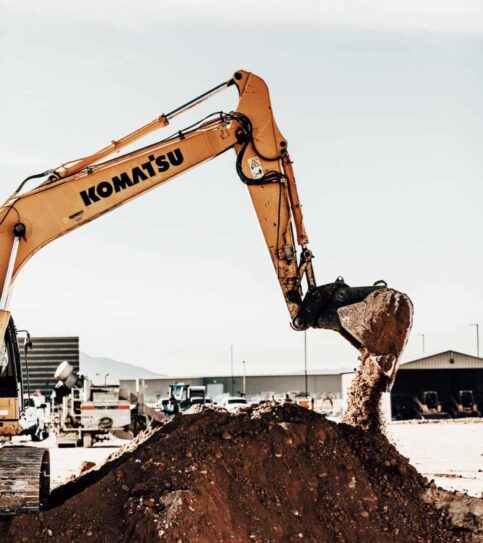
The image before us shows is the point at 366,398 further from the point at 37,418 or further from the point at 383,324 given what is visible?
the point at 37,418

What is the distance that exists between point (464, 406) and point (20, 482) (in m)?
37.2

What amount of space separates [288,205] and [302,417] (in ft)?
9.27

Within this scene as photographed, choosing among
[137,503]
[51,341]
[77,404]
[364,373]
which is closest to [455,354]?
[51,341]

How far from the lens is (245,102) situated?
41.9ft

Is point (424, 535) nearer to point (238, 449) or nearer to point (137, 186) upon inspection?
point (238, 449)

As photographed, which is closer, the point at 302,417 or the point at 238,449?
the point at 238,449

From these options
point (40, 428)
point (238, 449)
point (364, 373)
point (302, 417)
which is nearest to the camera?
point (238, 449)

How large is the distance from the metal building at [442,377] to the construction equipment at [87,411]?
72.8 feet

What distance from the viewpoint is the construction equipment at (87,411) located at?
26.6 meters

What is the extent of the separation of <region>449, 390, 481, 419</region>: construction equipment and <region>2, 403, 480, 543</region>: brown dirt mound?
33.8 metres

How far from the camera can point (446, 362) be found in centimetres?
4788

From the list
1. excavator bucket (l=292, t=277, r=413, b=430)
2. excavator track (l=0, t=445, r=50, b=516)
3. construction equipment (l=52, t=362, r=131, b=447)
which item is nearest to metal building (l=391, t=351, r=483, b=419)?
construction equipment (l=52, t=362, r=131, b=447)

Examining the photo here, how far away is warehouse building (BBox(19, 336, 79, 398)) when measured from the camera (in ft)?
124

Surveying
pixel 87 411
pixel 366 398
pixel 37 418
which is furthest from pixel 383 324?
pixel 37 418
